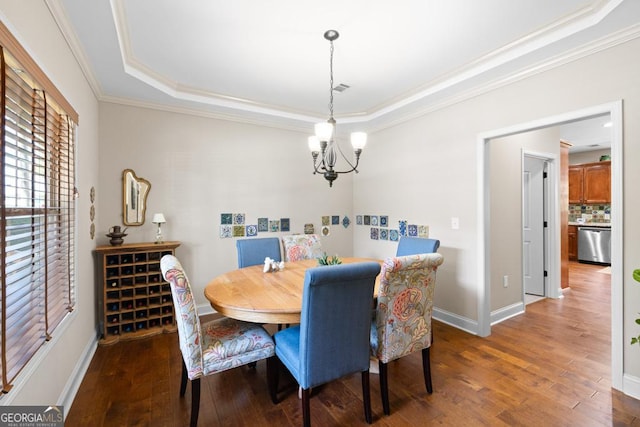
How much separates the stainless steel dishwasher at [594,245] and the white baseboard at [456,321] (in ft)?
17.9

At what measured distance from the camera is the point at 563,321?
3414mm

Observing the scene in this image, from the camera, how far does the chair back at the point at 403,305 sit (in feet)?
5.93

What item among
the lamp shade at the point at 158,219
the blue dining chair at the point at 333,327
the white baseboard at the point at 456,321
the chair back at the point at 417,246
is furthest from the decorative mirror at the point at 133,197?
the white baseboard at the point at 456,321

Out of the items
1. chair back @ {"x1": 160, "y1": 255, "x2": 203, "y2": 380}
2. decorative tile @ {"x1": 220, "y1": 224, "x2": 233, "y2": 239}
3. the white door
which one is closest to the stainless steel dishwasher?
the white door

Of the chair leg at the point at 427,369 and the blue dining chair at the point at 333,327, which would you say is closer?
the blue dining chair at the point at 333,327

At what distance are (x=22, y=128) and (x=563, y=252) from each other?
237 inches

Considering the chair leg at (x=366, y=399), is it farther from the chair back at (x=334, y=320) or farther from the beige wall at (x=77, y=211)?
the beige wall at (x=77, y=211)

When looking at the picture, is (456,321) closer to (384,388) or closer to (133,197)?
(384,388)

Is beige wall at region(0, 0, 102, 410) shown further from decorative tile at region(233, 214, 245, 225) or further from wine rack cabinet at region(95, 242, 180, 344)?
Answer: decorative tile at region(233, 214, 245, 225)

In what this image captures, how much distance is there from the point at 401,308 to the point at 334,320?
0.51 meters

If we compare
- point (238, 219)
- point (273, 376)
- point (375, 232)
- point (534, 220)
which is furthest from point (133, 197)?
point (534, 220)

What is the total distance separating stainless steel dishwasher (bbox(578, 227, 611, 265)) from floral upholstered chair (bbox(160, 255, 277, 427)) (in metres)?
7.75

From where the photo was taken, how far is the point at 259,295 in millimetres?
2002

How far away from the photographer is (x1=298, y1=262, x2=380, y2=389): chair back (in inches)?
61.9
